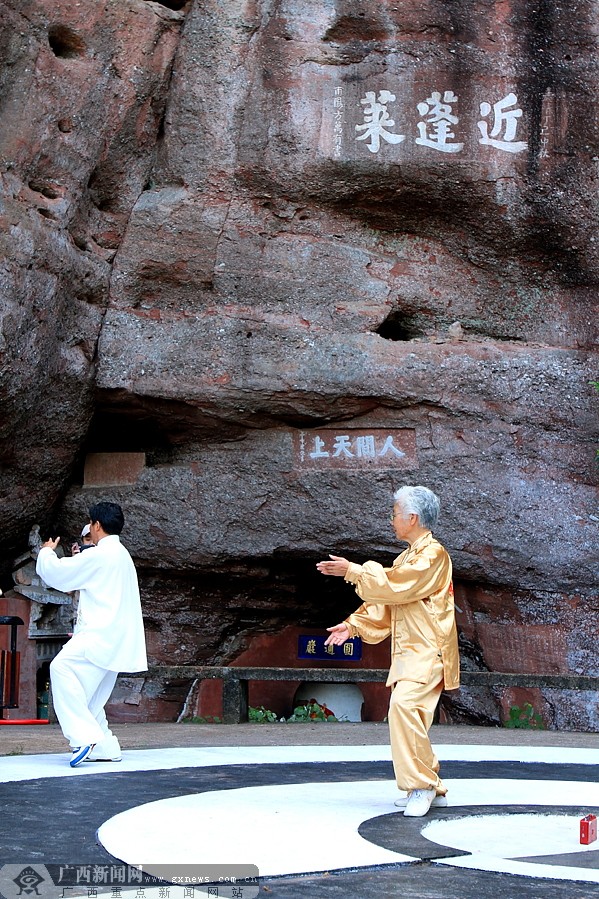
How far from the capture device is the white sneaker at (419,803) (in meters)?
4.33

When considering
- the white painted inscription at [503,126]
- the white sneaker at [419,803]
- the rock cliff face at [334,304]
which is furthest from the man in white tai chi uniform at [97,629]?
the white painted inscription at [503,126]

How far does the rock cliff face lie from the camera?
402 inches

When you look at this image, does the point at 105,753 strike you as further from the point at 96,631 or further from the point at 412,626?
the point at 412,626

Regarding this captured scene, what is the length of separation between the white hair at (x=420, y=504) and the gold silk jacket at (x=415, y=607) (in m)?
0.08

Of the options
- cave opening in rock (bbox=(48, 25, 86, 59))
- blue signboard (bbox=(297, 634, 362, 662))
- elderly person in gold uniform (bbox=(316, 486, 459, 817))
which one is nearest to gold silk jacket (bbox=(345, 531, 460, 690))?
elderly person in gold uniform (bbox=(316, 486, 459, 817))

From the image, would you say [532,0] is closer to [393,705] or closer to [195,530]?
[195,530]

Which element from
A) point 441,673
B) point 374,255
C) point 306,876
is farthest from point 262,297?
point 306,876

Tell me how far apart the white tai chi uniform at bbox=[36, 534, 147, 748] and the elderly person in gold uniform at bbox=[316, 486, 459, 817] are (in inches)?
76.3

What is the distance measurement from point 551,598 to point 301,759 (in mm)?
4746

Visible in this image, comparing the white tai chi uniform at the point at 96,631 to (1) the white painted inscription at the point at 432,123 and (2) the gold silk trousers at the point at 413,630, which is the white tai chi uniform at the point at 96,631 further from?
(1) the white painted inscription at the point at 432,123

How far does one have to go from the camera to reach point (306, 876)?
312 centimetres

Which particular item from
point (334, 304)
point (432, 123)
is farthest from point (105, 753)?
point (432, 123)

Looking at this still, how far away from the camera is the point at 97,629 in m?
6.28

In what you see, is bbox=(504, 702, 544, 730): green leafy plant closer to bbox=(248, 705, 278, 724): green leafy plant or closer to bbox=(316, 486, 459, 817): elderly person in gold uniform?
bbox=(248, 705, 278, 724): green leafy plant
